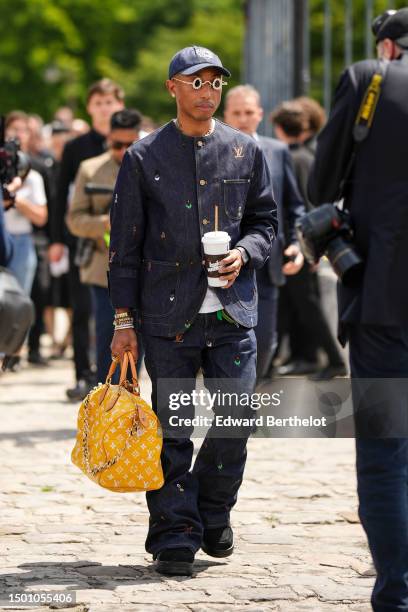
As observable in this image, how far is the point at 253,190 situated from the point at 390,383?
1401 millimetres

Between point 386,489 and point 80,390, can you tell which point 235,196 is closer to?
point 386,489

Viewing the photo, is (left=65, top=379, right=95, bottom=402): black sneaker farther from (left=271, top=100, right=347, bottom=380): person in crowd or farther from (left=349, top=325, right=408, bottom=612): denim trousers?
(left=349, top=325, right=408, bottom=612): denim trousers

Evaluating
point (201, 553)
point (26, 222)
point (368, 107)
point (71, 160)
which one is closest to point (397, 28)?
point (368, 107)

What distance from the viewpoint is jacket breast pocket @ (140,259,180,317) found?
5.71 meters

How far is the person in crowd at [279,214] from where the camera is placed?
8.58m

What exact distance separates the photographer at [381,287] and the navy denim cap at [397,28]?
212 millimetres

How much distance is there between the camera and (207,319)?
5.73 metres

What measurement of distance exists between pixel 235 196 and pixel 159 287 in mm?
460

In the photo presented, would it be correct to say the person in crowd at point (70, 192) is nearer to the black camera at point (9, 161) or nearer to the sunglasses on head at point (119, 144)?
the sunglasses on head at point (119, 144)

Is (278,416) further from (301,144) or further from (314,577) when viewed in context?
(301,144)

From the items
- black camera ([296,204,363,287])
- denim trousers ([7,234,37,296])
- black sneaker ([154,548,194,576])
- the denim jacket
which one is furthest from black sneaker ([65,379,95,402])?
black camera ([296,204,363,287])

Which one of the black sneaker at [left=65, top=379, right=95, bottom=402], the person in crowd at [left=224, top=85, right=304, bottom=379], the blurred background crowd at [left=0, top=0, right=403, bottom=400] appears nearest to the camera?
the person in crowd at [left=224, top=85, right=304, bottom=379]

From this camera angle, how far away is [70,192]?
11594 mm

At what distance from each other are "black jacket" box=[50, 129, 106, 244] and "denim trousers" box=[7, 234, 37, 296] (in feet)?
3.16
